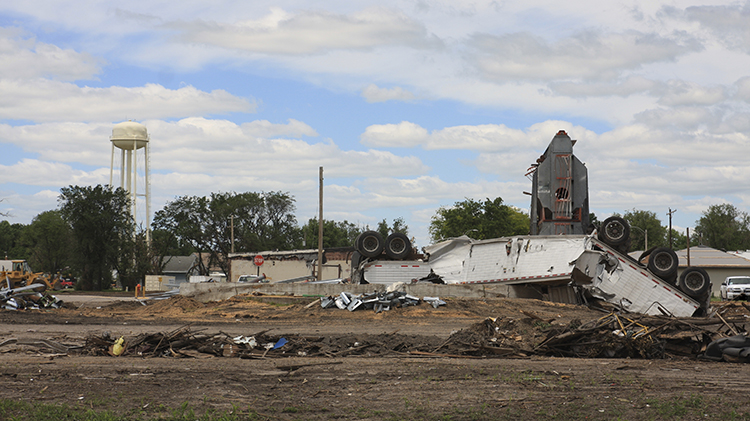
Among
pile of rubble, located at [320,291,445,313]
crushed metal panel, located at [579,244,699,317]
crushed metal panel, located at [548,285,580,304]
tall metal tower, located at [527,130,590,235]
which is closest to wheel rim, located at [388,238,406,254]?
pile of rubble, located at [320,291,445,313]

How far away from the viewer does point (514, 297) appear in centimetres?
2097

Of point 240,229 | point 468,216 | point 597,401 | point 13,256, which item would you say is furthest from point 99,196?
point 13,256

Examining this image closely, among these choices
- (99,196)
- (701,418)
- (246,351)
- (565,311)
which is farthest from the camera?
(99,196)

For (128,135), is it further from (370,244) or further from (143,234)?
(370,244)

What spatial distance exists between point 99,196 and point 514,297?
44178 mm

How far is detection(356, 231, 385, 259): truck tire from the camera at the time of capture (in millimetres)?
23250

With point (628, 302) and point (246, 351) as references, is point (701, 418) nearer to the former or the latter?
point (246, 351)

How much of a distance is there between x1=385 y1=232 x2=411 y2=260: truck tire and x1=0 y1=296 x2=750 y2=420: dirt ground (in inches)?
361

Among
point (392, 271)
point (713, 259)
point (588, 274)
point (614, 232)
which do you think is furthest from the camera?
point (713, 259)

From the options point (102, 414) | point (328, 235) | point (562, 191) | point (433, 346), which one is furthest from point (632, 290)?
point (328, 235)

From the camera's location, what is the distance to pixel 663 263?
67.5ft

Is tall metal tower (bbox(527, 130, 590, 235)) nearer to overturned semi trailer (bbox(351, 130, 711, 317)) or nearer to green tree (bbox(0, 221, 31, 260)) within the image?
overturned semi trailer (bbox(351, 130, 711, 317))

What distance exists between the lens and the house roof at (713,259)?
179ft

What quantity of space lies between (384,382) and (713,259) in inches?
2246
